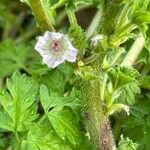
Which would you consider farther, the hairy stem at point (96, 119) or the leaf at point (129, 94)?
the leaf at point (129, 94)

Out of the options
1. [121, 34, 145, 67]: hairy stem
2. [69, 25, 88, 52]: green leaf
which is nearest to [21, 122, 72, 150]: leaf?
[69, 25, 88, 52]: green leaf

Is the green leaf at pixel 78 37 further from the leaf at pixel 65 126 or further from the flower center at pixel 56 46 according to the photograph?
the leaf at pixel 65 126

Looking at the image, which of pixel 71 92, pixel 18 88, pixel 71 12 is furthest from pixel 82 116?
pixel 71 12

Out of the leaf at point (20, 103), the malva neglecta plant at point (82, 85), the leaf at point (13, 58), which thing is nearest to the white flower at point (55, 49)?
the malva neglecta plant at point (82, 85)

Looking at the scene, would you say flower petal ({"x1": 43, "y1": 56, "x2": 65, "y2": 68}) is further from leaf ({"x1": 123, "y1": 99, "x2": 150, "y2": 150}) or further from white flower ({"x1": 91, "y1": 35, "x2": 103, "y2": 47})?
leaf ({"x1": 123, "y1": 99, "x2": 150, "y2": 150})

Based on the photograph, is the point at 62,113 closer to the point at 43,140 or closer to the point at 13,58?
the point at 43,140

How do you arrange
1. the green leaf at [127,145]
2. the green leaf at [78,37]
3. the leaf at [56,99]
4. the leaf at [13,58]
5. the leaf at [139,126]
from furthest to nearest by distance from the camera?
the leaf at [13,58] < the leaf at [139,126] < the leaf at [56,99] < the green leaf at [127,145] < the green leaf at [78,37]

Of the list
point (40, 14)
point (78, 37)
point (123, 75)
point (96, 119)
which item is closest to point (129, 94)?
point (96, 119)

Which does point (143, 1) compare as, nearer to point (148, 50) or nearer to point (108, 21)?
point (108, 21)
